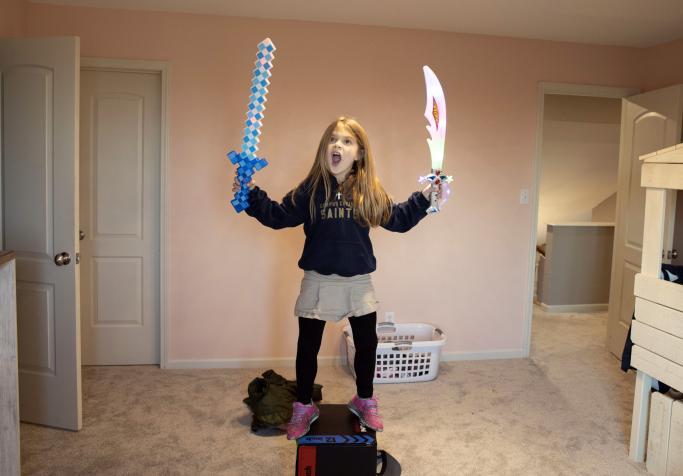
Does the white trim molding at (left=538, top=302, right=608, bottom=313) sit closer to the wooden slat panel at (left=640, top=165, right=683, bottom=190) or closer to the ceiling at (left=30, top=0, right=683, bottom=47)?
the ceiling at (left=30, top=0, right=683, bottom=47)

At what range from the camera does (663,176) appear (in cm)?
250

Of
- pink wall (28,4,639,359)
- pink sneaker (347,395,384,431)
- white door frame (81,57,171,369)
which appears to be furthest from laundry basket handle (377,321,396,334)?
pink sneaker (347,395,384,431)

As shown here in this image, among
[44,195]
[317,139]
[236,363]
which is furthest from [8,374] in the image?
[317,139]

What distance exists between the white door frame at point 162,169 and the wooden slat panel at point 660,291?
260 centimetres

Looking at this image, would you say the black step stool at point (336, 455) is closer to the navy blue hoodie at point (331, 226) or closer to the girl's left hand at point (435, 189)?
the navy blue hoodie at point (331, 226)

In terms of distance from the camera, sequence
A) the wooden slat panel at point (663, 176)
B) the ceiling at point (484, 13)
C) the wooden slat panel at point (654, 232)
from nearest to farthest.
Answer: the wooden slat panel at point (663, 176) < the wooden slat panel at point (654, 232) < the ceiling at point (484, 13)

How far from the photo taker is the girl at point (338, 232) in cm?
229

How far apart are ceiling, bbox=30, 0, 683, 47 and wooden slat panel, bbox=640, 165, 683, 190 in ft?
3.59

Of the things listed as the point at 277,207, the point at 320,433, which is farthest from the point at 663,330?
the point at 277,207

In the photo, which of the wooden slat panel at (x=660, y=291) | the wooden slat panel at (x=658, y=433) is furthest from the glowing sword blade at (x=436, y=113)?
the wooden slat panel at (x=658, y=433)

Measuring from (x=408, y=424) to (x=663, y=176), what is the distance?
5.39 feet

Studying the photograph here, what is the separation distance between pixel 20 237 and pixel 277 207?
1284 millimetres

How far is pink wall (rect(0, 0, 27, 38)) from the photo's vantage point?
3.11 m

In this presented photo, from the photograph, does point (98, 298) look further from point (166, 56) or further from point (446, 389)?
point (446, 389)
